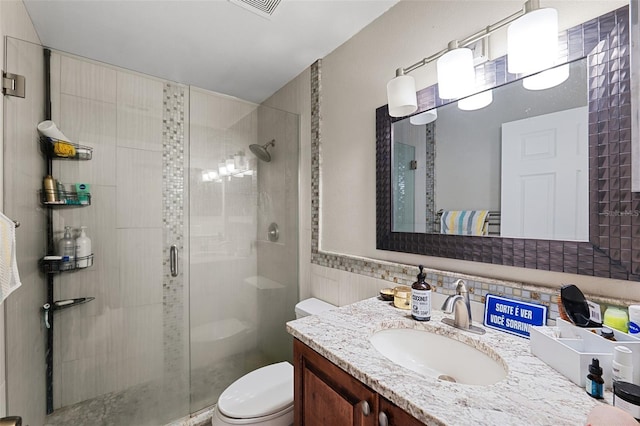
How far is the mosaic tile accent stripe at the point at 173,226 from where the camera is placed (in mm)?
1766

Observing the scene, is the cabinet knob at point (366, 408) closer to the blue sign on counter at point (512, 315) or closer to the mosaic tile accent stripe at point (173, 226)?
the blue sign on counter at point (512, 315)

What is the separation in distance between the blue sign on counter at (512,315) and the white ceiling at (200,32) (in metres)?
1.46

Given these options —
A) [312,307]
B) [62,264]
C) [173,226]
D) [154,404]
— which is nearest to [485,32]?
[312,307]

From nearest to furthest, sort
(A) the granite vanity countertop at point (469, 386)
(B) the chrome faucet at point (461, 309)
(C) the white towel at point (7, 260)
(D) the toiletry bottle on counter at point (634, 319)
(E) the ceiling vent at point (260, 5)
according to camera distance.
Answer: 1. (A) the granite vanity countertop at point (469, 386)
2. (D) the toiletry bottle on counter at point (634, 319)
3. (C) the white towel at point (7, 260)
4. (B) the chrome faucet at point (461, 309)
5. (E) the ceiling vent at point (260, 5)

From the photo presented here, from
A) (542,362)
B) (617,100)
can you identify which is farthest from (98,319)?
(617,100)

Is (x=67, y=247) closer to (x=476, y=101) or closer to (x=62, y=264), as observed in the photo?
(x=62, y=264)

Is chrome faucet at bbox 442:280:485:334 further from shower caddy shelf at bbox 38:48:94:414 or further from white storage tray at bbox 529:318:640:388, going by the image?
shower caddy shelf at bbox 38:48:94:414

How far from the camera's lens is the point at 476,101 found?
107cm

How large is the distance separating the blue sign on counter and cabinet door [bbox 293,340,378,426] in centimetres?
55

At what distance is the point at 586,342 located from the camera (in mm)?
659

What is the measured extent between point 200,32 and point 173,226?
121cm

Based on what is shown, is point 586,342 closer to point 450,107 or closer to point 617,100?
point 617,100

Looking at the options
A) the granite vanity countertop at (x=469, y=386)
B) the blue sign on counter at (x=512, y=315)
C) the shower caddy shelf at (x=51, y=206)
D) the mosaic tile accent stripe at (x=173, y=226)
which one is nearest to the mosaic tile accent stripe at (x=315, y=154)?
the mosaic tile accent stripe at (x=173, y=226)

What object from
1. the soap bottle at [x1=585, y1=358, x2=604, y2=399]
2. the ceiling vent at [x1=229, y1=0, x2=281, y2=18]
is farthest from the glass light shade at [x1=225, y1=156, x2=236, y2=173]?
the soap bottle at [x1=585, y1=358, x2=604, y2=399]
